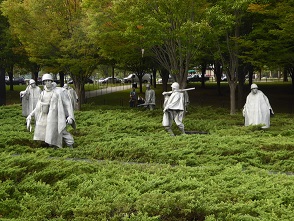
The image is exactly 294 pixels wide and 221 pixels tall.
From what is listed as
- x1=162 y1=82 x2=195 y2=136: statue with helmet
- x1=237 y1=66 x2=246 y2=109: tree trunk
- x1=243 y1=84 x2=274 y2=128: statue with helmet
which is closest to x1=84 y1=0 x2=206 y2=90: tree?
x1=243 y1=84 x2=274 y2=128: statue with helmet

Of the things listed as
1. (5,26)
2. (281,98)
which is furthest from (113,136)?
(281,98)

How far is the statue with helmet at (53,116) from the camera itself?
33.9 feet

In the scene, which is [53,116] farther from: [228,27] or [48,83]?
[228,27]

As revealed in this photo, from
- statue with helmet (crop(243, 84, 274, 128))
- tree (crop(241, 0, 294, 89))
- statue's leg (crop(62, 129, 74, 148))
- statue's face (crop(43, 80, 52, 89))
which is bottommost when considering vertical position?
statue's leg (crop(62, 129, 74, 148))

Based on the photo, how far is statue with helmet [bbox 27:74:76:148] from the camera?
406 inches

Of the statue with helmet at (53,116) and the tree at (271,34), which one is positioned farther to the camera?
the tree at (271,34)

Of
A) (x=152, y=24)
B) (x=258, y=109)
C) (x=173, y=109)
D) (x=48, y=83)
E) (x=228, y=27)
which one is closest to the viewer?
(x=48, y=83)

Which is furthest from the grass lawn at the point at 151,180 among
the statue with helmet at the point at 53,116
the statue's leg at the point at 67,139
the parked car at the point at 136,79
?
the parked car at the point at 136,79

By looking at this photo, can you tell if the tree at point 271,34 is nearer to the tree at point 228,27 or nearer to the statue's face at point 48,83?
the tree at point 228,27

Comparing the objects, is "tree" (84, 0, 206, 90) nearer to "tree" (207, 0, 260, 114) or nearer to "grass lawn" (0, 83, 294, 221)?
"tree" (207, 0, 260, 114)

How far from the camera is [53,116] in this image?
10.4 m

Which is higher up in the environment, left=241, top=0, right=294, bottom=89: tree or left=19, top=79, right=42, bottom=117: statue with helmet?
left=241, top=0, right=294, bottom=89: tree

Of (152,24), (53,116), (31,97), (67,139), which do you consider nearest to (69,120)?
(53,116)

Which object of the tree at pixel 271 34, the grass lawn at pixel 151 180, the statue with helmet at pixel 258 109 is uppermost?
the tree at pixel 271 34
